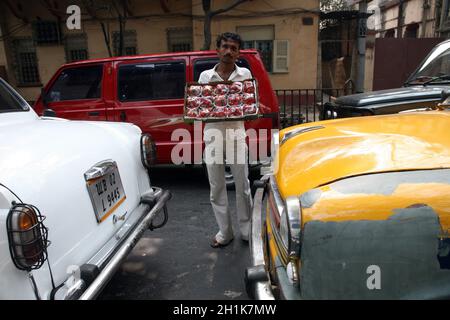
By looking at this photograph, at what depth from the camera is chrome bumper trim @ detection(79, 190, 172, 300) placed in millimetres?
1699

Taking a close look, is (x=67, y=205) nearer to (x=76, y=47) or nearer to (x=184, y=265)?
(x=184, y=265)

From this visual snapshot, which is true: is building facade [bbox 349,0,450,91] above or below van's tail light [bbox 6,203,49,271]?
above

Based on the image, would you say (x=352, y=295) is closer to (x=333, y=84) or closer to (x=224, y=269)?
(x=224, y=269)

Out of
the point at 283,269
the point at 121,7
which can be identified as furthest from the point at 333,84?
the point at 283,269

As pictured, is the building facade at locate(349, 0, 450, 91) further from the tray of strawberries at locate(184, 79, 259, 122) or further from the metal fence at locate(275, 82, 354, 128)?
the tray of strawberries at locate(184, 79, 259, 122)

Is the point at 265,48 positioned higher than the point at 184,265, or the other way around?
the point at 265,48

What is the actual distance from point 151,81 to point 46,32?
955 centimetres

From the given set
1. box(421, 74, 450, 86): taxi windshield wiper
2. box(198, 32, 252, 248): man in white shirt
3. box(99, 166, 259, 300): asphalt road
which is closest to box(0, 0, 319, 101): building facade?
box(421, 74, 450, 86): taxi windshield wiper

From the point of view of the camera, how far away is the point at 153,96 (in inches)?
185

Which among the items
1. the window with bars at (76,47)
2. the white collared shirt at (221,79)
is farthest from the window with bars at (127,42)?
the white collared shirt at (221,79)

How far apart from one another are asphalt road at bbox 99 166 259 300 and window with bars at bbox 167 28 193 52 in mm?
8696

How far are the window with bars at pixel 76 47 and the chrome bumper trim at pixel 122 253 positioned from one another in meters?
10.9

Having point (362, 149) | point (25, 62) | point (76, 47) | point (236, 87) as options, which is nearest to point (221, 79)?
point (236, 87)

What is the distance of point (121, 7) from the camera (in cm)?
1147
